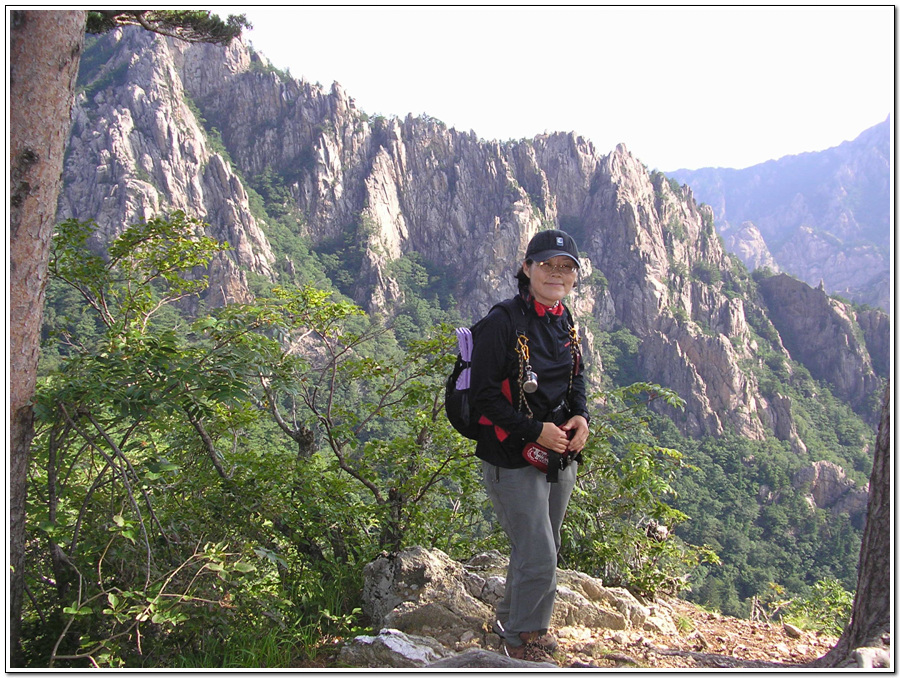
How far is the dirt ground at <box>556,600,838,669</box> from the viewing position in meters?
2.06

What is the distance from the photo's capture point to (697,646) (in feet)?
7.77

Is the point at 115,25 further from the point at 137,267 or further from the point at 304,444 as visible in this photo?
the point at 304,444

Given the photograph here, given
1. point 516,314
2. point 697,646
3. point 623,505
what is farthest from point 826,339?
point 516,314

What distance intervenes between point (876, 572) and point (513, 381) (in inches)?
49.2

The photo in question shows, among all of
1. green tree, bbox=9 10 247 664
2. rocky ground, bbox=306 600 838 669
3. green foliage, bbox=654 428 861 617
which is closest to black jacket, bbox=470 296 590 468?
rocky ground, bbox=306 600 838 669

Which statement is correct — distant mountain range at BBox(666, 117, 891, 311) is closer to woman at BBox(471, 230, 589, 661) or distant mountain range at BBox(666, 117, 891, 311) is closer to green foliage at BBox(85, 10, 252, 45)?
green foliage at BBox(85, 10, 252, 45)

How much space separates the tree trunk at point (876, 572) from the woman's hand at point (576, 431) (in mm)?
856

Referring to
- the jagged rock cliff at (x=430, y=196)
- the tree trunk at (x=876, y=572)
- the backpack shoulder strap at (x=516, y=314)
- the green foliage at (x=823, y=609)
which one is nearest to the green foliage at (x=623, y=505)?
the tree trunk at (x=876, y=572)

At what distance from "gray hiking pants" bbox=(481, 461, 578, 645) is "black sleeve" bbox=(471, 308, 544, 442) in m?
0.17

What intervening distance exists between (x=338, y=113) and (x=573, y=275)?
80439mm

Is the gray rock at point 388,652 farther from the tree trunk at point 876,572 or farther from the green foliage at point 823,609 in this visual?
the green foliage at point 823,609

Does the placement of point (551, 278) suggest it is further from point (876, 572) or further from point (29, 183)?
point (29, 183)

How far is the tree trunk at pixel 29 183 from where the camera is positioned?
1803 mm

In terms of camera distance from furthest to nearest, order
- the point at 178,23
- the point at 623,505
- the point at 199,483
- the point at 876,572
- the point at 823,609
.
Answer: the point at 823,609, the point at 178,23, the point at 623,505, the point at 199,483, the point at 876,572
